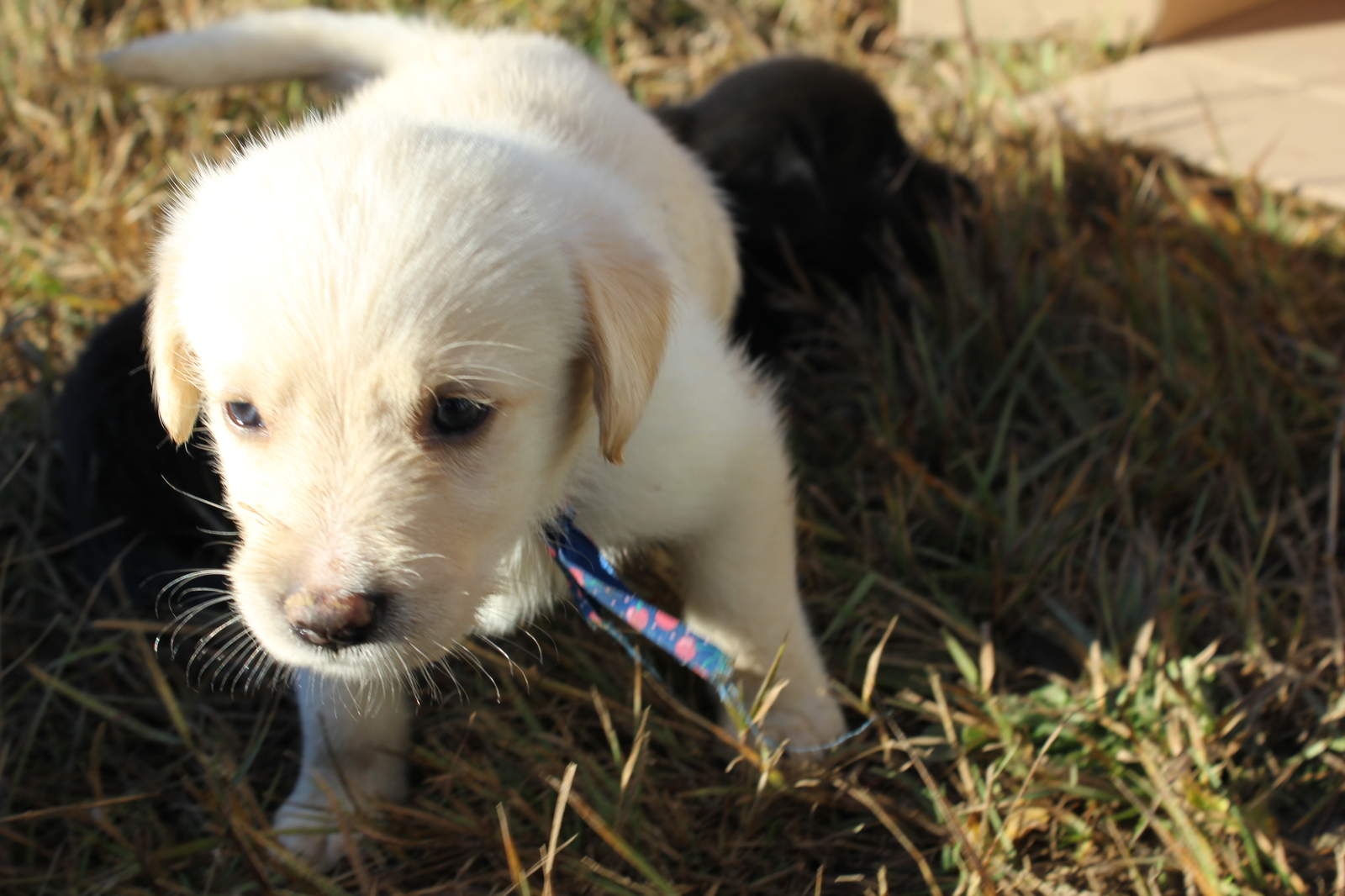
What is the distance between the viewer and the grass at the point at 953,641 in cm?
192

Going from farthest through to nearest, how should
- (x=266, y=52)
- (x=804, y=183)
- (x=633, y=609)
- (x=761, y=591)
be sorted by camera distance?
(x=804, y=183) < (x=266, y=52) < (x=761, y=591) < (x=633, y=609)

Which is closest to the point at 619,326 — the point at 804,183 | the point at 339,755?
the point at 339,755

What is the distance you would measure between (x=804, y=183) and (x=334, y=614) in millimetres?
2195

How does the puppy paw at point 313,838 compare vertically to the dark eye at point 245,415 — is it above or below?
below

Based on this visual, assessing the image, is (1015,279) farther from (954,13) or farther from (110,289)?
(110,289)

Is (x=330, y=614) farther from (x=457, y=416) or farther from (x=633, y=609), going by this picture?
(x=633, y=609)

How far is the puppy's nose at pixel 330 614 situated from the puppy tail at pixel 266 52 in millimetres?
1816

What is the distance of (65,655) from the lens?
2332 mm

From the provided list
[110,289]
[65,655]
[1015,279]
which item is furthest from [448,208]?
[110,289]

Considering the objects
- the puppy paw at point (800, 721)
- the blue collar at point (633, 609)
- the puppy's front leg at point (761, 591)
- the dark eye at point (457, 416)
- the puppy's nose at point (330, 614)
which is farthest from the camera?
the puppy paw at point (800, 721)

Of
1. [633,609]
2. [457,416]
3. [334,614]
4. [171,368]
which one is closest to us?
[334,614]

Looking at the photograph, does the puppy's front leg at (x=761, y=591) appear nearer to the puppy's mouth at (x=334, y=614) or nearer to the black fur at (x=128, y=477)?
the puppy's mouth at (x=334, y=614)

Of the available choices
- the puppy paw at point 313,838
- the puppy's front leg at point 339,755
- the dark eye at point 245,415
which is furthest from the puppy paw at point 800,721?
the dark eye at point 245,415

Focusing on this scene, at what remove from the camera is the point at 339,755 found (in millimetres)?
2164
